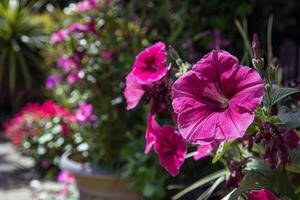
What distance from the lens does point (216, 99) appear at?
98 centimetres

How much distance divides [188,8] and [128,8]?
566mm

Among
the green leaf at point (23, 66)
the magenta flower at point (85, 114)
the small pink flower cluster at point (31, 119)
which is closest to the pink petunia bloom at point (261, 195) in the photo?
the magenta flower at point (85, 114)

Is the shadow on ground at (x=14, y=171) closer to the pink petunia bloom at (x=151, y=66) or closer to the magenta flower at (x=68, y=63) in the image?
the magenta flower at (x=68, y=63)

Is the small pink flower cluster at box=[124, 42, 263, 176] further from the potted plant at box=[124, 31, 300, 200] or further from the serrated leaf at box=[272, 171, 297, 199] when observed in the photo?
the serrated leaf at box=[272, 171, 297, 199]

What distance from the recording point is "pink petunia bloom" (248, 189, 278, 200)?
3.47 feet

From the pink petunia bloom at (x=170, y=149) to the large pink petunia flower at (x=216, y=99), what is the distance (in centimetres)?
26

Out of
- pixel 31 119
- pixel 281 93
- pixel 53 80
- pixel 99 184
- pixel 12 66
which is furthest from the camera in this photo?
pixel 12 66

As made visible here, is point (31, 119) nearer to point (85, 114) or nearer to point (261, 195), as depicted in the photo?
point (85, 114)

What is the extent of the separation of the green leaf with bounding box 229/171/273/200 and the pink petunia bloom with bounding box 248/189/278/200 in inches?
0.6

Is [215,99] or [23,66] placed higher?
[23,66]

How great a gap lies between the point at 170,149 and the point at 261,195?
10.7 inches

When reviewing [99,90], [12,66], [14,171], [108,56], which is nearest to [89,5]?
[108,56]

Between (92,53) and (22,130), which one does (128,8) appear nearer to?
(92,53)

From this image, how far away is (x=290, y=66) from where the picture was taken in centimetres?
308
